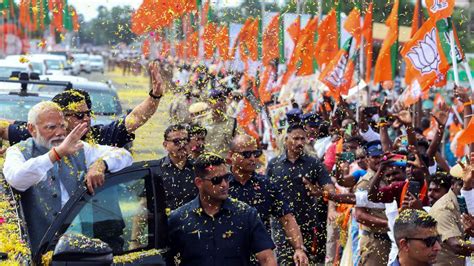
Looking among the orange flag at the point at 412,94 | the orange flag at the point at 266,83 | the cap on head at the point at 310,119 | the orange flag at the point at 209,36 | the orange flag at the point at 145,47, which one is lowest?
→ the orange flag at the point at 266,83

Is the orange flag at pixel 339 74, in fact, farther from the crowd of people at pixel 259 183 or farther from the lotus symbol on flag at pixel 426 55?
the lotus symbol on flag at pixel 426 55

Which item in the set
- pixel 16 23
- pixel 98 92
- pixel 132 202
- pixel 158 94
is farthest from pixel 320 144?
pixel 16 23

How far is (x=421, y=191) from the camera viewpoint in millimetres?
9055

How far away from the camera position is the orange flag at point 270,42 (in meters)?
19.3

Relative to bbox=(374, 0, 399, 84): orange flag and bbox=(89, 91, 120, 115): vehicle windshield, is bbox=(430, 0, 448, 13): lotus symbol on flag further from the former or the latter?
bbox=(89, 91, 120, 115): vehicle windshield

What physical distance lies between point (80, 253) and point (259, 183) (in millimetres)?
3572

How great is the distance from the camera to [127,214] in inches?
257

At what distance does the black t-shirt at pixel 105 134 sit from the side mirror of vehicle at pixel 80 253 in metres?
2.12

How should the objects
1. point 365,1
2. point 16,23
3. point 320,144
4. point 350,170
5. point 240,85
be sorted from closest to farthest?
point 350,170 < point 320,144 < point 365,1 < point 240,85 < point 16,23

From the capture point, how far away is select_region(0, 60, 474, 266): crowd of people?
619cm

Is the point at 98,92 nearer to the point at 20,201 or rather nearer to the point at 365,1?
the point at 365,1

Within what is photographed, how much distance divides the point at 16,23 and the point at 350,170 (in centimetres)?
5492

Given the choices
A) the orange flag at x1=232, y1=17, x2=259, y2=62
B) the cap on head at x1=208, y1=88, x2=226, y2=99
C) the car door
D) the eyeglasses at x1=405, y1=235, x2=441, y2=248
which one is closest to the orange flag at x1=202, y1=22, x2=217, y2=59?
the orange flag at x1=232, y1=17, x2=259, y2=62

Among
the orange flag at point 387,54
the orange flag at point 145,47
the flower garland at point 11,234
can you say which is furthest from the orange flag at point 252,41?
the flower garland at point 11,234
